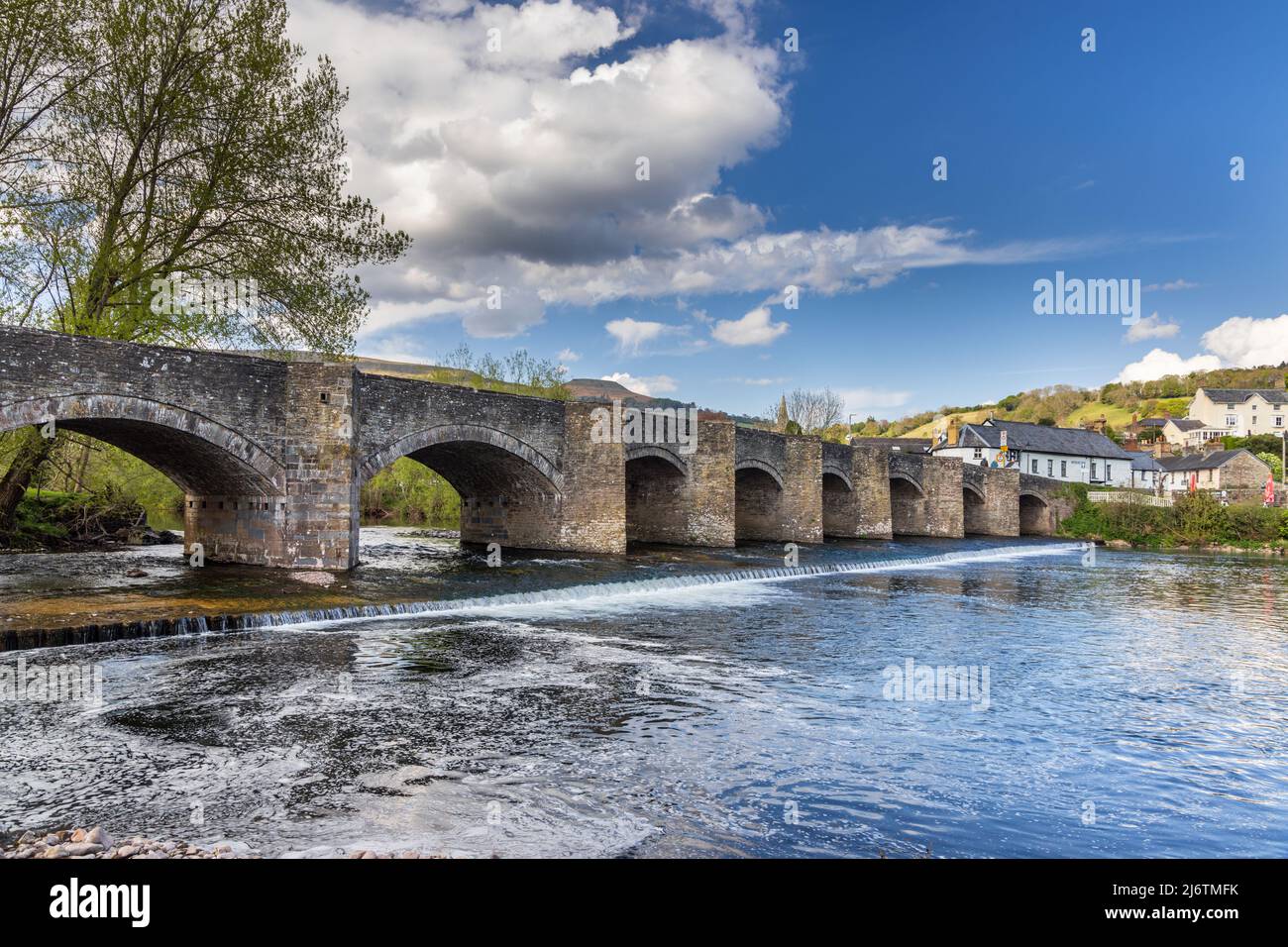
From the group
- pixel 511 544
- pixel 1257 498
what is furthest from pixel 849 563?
pixel 1257 498

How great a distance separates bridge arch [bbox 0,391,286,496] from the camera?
1406cm

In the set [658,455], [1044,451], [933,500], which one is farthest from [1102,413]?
[658,455]

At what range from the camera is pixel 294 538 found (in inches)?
708

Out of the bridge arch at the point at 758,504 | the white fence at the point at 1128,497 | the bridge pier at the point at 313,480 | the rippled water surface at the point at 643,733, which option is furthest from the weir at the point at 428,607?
the white fence at the point at 1128,497

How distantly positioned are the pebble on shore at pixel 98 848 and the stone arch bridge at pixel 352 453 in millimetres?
11414

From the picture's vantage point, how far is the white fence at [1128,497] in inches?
1970

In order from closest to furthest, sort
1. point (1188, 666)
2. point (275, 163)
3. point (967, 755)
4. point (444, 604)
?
point (967, 755), point (1188, 666), point (444, 604), point (275, 163)

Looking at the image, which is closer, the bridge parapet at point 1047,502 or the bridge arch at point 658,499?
the bridge arch at point 658,499

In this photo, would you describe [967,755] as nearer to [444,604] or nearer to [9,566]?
[444,604]

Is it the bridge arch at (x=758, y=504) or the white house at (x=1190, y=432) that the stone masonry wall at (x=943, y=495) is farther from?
the white house at (x=1190, y=432)

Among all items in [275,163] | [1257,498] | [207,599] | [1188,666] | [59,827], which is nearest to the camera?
[59,827]

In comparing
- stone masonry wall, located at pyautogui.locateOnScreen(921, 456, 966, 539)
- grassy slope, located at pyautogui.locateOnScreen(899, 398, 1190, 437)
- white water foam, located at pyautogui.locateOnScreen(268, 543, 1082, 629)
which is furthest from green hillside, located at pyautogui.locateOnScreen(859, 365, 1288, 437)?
white water foam, located at pyautogui.locateOnScreen(268, 543, 1082, 629)
